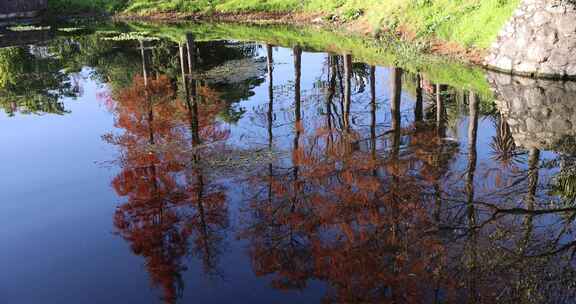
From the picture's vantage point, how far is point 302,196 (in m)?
11.7

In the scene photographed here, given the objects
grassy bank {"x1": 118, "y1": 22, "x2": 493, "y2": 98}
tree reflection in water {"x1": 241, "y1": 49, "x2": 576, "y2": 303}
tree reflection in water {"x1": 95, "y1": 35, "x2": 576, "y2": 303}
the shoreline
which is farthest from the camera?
the shoreline

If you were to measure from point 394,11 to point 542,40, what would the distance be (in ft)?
45.4

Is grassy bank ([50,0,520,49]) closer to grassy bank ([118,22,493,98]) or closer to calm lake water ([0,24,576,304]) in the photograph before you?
grassy bank ([118,22,493,98])

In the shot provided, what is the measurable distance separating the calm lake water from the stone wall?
0.86 meters

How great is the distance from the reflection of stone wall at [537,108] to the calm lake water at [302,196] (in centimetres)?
7

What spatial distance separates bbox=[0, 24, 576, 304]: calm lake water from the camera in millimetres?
8562

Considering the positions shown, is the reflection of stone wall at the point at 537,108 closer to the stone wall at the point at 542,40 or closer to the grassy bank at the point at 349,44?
the stone wall at the point at 542,40

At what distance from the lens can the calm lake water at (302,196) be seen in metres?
8.56

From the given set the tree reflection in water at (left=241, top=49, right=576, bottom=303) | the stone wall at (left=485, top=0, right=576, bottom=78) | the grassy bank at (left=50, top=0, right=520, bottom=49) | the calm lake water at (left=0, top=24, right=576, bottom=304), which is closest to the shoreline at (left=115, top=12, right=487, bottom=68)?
the grassy bank at (left=50, top=0, right=520, bottom=49)

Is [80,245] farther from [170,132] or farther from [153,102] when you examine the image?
[153,102]

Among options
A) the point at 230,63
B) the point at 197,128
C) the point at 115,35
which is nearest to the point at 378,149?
the point at 197,128

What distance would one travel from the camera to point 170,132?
647 inches

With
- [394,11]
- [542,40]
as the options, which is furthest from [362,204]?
[394,11]

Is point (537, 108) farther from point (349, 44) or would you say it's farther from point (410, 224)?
point (349, 44)
